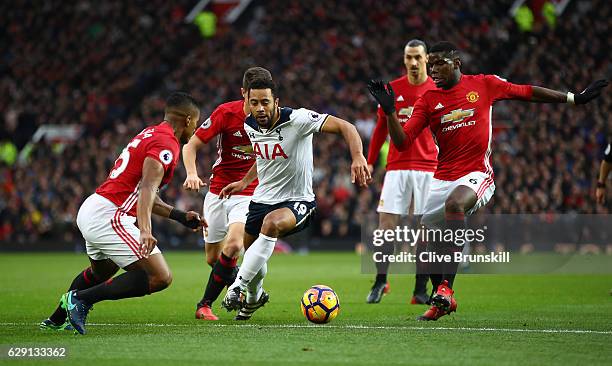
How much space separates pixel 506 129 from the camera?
24781 mm

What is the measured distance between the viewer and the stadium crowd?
23484mm

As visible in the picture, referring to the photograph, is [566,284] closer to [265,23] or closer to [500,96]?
[500,96]

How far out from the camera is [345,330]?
794cm

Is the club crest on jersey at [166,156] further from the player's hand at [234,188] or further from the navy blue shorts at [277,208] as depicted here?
the player's hand at [234,188]

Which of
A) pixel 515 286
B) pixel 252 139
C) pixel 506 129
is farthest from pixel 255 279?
pixel 506 129

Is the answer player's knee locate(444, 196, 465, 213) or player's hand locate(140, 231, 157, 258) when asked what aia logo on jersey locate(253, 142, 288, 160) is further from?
player's hand locate(140, 231, 157, 258)

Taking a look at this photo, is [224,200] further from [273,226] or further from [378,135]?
[378,135]

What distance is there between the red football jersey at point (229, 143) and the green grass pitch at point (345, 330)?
1.40 m

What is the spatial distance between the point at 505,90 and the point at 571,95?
0.61 meters


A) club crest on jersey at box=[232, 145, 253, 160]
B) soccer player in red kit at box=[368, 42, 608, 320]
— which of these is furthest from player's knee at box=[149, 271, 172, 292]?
soccer player in red kit at box=[368, 42, 608, 320]

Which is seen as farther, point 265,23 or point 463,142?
point 265,23

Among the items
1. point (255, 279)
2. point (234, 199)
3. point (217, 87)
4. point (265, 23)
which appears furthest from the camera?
point (265, 23)

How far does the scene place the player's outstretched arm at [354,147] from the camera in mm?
7848

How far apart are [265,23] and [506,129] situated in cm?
1086
